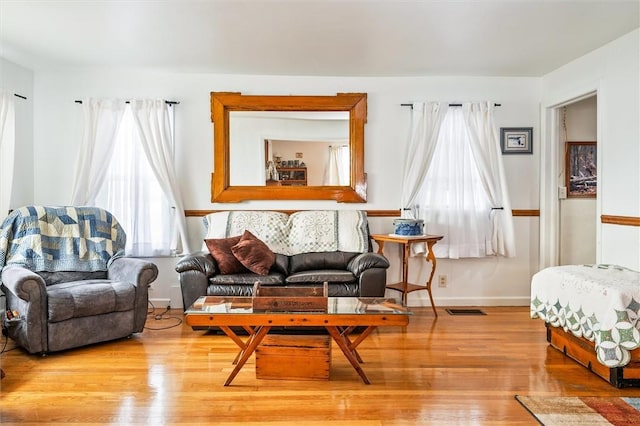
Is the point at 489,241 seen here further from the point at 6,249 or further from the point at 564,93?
the point at 6,249

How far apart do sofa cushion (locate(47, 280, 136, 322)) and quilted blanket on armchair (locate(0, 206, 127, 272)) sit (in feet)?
0.78

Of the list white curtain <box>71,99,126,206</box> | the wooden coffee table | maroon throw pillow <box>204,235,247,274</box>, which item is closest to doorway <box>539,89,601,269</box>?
the wooden coffee table

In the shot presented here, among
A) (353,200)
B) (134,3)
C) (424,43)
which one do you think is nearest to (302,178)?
(353,200)

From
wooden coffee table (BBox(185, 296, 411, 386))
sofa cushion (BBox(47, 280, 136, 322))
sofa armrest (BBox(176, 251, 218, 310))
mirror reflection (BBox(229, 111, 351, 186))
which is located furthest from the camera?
mirror reflection (BBox(229, 111, 351, 186))

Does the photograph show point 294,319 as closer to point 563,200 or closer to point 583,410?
point 583,410

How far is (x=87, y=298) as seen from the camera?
3189 millimetres

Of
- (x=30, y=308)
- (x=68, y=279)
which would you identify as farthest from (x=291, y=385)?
(x=68, y=279)

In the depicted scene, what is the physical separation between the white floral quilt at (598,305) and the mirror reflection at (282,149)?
225cm

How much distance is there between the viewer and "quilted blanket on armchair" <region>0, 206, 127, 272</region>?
3.53m

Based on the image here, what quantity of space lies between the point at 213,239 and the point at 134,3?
193 centimetres

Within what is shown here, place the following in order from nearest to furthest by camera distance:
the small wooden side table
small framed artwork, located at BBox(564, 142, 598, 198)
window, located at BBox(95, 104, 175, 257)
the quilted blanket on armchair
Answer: the quilted blanket on armchair, the small wooden side table, window, located at BBox(95, 104, 175, 257), small framed artwork, located at BBox(564, 142, 598, 198)

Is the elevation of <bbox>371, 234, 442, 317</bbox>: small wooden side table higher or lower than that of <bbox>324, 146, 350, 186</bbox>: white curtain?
lower

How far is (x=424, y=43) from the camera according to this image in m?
3.63

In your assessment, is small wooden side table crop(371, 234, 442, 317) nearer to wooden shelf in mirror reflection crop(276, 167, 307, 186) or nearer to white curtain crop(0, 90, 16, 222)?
wooden shelf in mirror reflection crop(276, 167, 307, 186)
